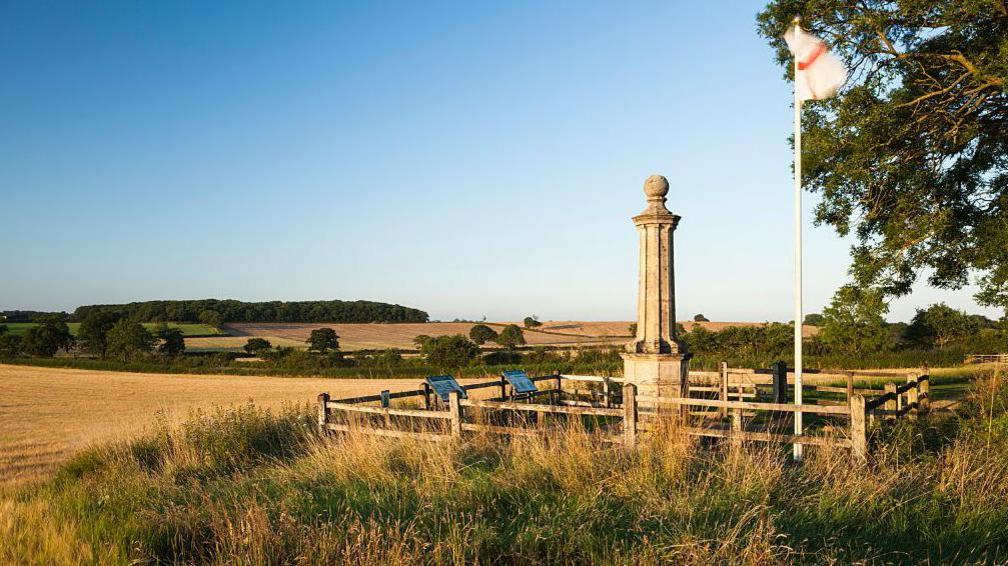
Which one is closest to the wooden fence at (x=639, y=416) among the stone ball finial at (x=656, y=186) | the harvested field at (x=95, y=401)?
the stone ball finial at (x=656, y=186)

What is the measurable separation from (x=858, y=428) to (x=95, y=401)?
104 feet

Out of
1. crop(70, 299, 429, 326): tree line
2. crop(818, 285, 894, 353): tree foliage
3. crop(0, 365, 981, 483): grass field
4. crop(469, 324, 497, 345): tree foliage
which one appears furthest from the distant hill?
crop(818, 285, 894, 353): tree foliage

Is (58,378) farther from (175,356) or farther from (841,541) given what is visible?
(841,541)

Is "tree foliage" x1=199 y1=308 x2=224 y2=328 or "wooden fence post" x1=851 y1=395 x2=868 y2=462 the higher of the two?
"tree foliage" x1=199 y1=308 x2=224 y2=328

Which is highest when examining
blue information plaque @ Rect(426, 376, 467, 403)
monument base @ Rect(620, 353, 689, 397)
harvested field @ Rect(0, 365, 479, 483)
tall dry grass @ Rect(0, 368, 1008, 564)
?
monument base @ Rect(620, 353, 689, 397)

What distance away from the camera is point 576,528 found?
526cm

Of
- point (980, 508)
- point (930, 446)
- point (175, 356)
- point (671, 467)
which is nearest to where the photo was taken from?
point (980, 508)

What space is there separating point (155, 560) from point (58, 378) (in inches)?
1733

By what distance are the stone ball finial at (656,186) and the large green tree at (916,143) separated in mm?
3543

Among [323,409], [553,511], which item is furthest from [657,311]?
[553,511]

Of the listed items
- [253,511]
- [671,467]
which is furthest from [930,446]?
[253,511]

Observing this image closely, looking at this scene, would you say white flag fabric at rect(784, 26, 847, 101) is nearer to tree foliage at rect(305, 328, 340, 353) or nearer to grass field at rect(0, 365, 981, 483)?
grass field at rect(0, 365, 981, 483)

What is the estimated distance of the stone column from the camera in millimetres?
12500

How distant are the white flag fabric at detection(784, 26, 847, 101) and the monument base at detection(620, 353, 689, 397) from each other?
495 cm
